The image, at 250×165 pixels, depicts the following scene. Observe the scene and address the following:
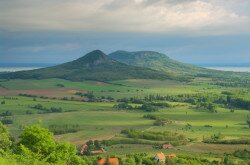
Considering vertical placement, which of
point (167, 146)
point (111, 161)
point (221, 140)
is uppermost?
point (111, 161)

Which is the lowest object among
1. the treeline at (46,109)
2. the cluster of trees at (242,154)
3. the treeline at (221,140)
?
the cluster of trees at (242,154)

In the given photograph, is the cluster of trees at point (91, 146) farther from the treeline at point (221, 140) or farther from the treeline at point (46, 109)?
the treeline at point (46, 109)

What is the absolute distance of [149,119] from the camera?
14838cm

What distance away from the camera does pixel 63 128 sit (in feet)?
413

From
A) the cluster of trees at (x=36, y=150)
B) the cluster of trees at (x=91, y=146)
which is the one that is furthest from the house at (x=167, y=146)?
the cluster of trees at (x=36, y=150)

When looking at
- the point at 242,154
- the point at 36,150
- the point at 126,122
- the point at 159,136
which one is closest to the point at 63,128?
the point at 126,122

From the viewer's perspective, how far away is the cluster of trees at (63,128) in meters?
122

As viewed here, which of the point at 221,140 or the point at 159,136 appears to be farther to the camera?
the point at 159,136

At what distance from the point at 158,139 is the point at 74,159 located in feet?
209

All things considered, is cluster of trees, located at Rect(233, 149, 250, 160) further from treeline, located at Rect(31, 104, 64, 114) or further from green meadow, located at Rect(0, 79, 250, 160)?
treeline, located at Rect(31, 104, 64, 114)

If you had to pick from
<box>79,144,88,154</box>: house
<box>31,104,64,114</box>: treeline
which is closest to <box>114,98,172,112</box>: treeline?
<box>31,104,64,114</box>: treeline

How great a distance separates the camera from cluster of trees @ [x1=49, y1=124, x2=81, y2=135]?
12214cm

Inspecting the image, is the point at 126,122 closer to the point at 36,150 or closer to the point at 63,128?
the point at 63,128

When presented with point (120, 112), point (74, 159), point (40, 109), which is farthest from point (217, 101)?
point (74, 159)
